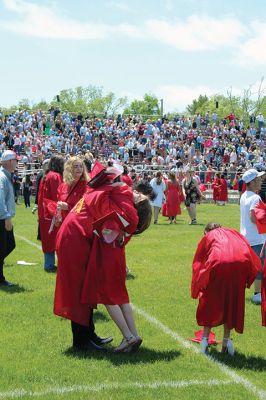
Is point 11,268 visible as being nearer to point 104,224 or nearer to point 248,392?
point 104,224

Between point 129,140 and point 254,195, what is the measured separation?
116 feet

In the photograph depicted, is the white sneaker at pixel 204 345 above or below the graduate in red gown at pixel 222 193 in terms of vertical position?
above

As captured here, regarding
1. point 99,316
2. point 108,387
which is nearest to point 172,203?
point 99,316

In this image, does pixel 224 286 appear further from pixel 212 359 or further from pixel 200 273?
pixel 212 359

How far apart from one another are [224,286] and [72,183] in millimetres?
2395

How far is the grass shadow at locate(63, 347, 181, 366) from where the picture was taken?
6344 millimetres

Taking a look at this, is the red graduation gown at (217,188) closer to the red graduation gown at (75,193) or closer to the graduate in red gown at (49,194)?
the graduate in red gown at (49,194)

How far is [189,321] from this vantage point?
8031mm

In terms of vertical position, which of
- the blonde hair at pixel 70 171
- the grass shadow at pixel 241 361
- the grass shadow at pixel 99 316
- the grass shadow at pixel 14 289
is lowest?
the grass shadow at pixel 14 289

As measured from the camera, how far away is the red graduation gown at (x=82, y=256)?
629cm

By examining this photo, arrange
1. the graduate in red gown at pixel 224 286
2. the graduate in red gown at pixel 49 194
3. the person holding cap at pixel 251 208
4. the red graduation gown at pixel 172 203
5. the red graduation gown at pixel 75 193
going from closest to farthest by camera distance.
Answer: the graduate in red gown at pixel 224 286 → the red graduation gown at pixel 75 193 → the person holding cap at pixel 251 208 → the graduate in red gown at pixel 49 194 → the red graduation gown at pixel 172 203

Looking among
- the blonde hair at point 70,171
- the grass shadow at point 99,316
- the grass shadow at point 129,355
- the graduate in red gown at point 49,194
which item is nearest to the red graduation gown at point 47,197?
the graduate in red gown at point 49,194

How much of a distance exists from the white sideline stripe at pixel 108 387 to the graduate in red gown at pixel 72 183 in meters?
2.81

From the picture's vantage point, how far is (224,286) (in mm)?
6488
